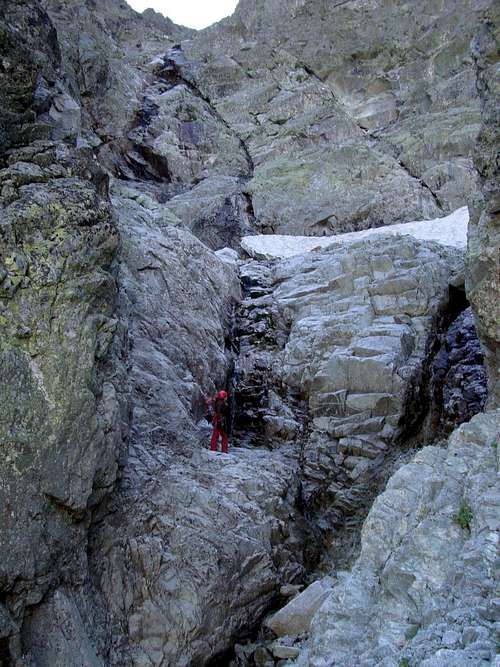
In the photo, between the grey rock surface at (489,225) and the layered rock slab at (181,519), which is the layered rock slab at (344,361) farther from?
the grey rock surface at (489,225)

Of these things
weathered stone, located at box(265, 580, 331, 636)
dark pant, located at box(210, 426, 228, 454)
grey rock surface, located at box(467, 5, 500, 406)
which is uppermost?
grey rock surface, located at box(467, 5, 500, 406)

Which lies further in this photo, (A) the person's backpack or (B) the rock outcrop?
(A) the person's backpack

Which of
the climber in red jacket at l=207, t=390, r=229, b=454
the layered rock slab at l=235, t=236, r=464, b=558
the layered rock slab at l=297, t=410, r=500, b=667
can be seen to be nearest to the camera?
the layered rock slab at l=297, t=410, r=500, b=667

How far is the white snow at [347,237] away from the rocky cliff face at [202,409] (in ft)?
3.88

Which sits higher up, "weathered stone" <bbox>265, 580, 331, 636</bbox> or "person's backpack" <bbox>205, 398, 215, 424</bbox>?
"person's backpack" <bbox>205, 398, 215, 424</bbox>

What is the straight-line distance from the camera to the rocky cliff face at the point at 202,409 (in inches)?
355

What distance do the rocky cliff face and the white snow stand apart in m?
1.18

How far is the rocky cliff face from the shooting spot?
355 inches

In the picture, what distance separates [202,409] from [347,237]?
13614mm

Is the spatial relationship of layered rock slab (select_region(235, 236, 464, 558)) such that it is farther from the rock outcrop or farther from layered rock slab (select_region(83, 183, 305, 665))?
the rock outcrop

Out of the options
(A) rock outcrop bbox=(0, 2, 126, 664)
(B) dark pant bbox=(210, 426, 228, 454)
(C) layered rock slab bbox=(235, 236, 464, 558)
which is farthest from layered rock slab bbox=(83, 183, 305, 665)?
(C) layered rock slab bbox=(235, 236, 464, 558)

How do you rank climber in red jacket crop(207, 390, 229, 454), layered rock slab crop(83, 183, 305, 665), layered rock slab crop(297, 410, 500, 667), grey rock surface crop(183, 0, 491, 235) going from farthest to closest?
grey rock surface crop(183, 0, 491, 235) → climber in red jacket crop(207, 390, 229, 454) → layered rock slab crop(83, 183, 305, 665) → layered rock slab crop(297, 410, 500, 667)

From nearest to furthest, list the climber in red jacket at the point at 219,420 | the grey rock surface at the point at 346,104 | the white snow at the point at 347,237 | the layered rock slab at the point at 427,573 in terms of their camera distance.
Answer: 1. the layered rock slab at the point at 427,573
2. the climber in red jacket at the point at 219,420
3. the white snow at the point at 347,237
4. the grey rock surface at the point at 346,104

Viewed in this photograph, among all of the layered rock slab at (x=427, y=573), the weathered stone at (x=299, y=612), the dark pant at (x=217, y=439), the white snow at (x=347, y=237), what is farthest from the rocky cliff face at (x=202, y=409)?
the white snow at (x=347, y=237)
